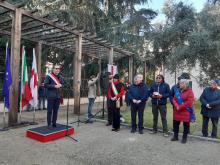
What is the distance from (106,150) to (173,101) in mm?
2121

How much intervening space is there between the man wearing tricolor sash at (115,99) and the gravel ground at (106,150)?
0.53 meters

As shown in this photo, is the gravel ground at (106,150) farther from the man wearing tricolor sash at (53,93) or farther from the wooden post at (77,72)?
the wooden post at (77,72)

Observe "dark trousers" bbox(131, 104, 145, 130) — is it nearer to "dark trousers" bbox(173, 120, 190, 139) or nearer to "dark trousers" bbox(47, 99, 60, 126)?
"dark trousers" bbox(173, 120, 190, 139)

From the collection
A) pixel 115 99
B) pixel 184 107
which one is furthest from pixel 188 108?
pixel 115 99

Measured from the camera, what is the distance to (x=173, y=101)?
20.4 feet

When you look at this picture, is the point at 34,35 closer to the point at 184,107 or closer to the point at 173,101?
the point at 173,101

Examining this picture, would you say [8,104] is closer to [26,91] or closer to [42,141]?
[26,91]

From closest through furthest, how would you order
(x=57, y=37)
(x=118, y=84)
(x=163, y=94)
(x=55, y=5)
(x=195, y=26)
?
1. (x=163, y=94)
2. (x=118, y=84)
3. (x=57, y=37)
4. (x=55, y=5)
5. (x=195, y=26)

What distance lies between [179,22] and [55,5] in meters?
8.03

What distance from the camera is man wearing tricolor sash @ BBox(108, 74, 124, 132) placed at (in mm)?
7230

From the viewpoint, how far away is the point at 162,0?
2022 centimetres

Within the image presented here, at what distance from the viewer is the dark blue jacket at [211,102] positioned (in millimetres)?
6447

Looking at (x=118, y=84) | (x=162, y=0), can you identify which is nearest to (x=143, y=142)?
(x=118, y=84)

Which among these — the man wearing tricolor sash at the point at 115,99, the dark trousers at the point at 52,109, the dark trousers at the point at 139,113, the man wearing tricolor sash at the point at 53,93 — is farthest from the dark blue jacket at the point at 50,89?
the dark trousers at the point at 139,113
